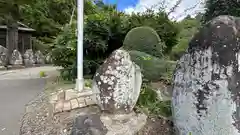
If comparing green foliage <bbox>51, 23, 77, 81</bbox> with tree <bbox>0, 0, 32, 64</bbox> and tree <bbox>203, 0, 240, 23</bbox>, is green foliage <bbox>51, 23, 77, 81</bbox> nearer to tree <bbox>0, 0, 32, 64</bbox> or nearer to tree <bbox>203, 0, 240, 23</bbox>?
tree <bbox>203, 0, 240, 23</bbox>

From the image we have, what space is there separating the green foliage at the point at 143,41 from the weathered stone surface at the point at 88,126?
4.69 meters

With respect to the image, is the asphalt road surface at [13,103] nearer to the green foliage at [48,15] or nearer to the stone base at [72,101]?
the stone base at [72,101]

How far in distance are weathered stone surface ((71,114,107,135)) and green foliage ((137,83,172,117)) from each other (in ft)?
2.80

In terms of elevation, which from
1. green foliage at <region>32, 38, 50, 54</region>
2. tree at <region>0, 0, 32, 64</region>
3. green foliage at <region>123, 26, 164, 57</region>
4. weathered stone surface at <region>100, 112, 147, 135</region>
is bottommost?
weathered stone surface at <region>100, 112, 147, 135</region>

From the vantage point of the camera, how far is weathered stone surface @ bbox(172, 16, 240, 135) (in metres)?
2.70

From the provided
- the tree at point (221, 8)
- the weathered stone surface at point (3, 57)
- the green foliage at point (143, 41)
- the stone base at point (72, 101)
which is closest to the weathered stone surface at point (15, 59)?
the weathered stone surface at point (3, 57)

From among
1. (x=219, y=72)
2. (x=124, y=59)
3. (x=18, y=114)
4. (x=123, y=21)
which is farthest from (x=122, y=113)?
(x=123, y=21)

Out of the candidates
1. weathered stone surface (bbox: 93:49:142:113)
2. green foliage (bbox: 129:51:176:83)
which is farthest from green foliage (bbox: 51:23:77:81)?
weathered stone surface (bbox: 93:49:142:113)

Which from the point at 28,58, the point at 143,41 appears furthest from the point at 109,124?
the point at 28,58

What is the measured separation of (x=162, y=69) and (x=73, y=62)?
2.66 metres

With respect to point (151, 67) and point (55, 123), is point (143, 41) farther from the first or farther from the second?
point (55, 123)

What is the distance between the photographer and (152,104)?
396 cm

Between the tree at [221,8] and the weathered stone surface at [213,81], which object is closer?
the weathered stone surface at [213,81]

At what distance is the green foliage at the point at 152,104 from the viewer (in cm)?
379
